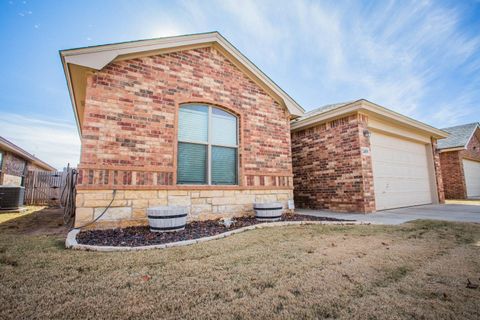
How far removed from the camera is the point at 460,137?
1408 centimetres

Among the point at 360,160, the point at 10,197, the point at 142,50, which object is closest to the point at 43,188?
the point at 10,197

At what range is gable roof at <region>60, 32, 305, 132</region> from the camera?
165 inches

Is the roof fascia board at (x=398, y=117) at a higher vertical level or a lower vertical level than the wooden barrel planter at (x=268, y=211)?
higher

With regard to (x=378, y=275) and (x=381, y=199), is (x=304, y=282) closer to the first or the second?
(x=378, y=275)

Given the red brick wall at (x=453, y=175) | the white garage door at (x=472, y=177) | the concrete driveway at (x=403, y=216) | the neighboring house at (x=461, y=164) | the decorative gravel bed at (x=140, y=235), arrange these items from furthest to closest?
1. the white garage door at (x=472, y=177)
2. the neighboring house at (x=461, y=164)
3. the red brick wall at (x=453, y=175)
4. the concrete driveway at (x=403, y=216)
5. the decorative gravel bed at (x=140, y=235)

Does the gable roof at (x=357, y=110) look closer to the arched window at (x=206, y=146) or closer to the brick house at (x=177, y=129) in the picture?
the brick house at (x=177, y=129)

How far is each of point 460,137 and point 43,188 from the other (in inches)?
1015

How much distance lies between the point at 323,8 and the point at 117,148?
7369 mm

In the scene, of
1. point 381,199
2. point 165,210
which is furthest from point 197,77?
point 381,199

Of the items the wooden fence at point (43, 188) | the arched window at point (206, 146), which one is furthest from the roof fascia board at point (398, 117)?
the wooden fence at point (43, 188)

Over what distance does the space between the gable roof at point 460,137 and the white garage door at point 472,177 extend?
1.72 m

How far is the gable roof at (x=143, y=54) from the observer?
4.20 meters

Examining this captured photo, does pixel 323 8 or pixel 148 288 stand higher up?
pixel 323 8

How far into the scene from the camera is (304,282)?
6.23 ft
